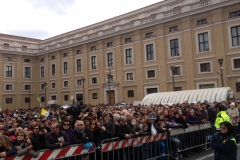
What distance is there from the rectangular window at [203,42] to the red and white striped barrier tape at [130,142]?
24578mm

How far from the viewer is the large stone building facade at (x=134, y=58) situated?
28641mm

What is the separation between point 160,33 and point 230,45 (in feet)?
31.1

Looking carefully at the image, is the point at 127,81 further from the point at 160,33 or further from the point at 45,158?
the point at 45,158

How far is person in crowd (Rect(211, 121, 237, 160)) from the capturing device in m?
4.46

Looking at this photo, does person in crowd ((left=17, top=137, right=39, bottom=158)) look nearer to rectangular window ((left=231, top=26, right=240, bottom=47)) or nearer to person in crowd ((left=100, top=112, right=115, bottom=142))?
person in crowd ((left=100, top=112, right=115, bottom=142))

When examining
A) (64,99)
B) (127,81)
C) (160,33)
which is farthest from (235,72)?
(64,99)

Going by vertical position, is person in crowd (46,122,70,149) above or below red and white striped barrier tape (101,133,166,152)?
above

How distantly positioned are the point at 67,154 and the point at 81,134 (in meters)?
0.68

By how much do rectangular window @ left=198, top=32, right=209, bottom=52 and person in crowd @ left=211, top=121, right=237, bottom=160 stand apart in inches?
1069

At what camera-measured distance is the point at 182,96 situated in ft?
78.7

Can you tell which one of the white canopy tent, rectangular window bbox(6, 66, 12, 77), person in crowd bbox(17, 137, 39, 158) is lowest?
person in crowd bbox(17, 137, 39, 158)

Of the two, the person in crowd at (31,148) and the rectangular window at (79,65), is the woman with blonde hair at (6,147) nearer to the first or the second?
the person in crowd at (31,148)

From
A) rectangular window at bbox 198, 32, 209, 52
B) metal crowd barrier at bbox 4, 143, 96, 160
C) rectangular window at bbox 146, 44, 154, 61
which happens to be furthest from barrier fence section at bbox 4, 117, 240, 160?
rectangular window at bbox 146, 44, 154, 61

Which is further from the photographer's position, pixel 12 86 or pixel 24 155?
pixel 12 86
